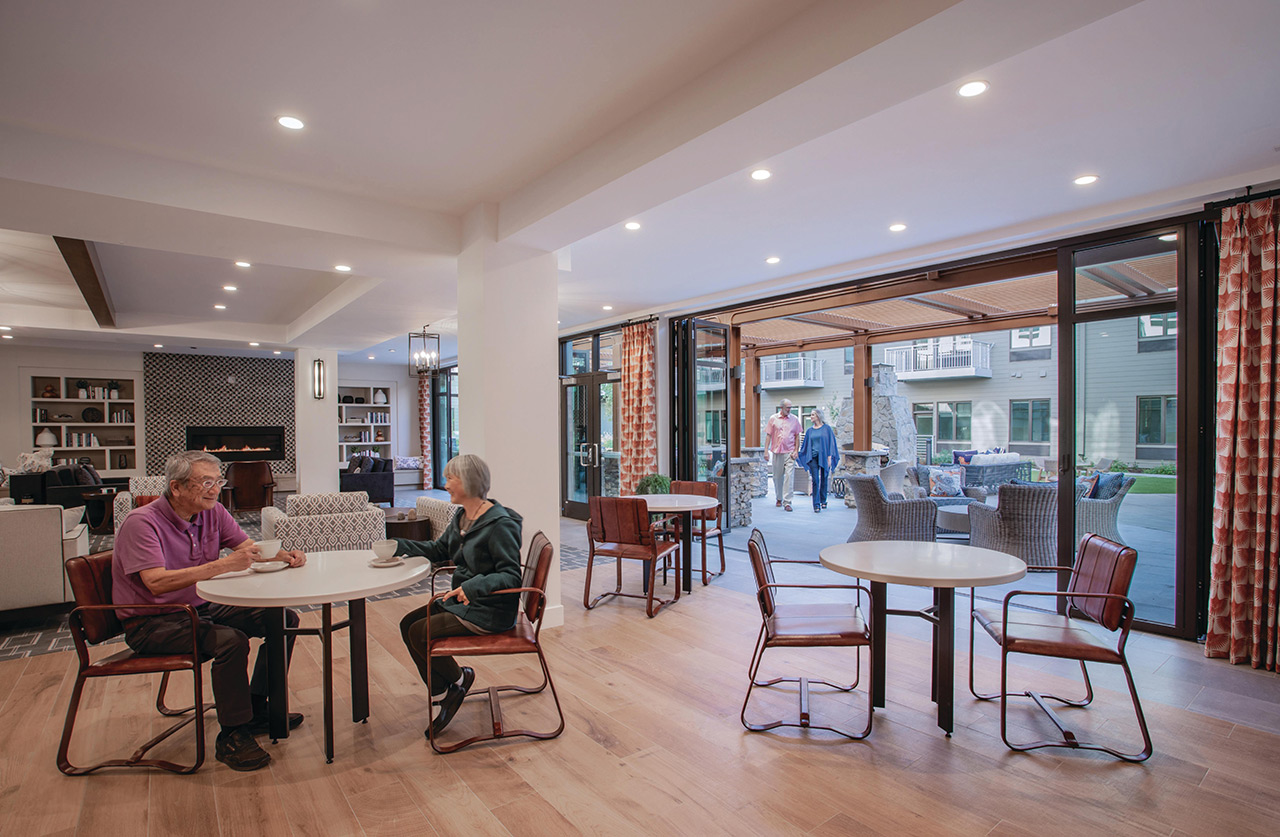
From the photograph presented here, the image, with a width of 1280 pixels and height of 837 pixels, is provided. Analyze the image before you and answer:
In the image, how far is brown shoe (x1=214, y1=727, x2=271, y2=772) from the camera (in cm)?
250

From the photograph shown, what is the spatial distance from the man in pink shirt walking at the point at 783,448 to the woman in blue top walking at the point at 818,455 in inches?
16.3

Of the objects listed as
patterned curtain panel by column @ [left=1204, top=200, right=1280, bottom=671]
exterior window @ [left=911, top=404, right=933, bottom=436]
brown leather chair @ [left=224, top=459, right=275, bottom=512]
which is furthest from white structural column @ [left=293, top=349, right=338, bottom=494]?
exterior window @ [left=911, top=404, right=933, bottom=436]

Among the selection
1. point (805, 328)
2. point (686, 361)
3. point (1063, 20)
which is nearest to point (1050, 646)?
point (1063, 20)

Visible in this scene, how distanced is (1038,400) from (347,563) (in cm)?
1565

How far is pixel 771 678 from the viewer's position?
332 centimetres

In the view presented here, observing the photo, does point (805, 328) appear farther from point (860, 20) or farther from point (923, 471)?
point (860, 20)

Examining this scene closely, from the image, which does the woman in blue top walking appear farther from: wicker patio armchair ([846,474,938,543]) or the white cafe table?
the white cafe table

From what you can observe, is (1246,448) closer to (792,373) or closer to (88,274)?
(88,274)

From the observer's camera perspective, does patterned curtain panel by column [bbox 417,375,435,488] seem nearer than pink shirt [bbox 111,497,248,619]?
No

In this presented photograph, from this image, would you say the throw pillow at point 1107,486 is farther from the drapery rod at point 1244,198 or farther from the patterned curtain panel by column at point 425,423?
the patterned curtain panel by column at point 425,423

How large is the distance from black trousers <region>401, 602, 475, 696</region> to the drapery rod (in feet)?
15.3

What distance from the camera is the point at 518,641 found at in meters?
2.65

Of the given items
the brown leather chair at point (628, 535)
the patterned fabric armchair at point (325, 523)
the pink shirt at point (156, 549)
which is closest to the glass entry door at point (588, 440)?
→ the patterned fabric armchair at point (325, 523)

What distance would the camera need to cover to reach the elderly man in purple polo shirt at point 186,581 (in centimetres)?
247
